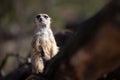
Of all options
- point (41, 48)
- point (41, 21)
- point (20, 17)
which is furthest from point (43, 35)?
point (20, 17)

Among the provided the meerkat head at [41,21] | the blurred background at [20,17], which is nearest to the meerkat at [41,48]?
the meerkat head at [41,21]

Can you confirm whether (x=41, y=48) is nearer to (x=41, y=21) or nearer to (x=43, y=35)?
(x=43, y=35)

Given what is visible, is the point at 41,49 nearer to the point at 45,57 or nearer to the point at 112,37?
the point at 45,57

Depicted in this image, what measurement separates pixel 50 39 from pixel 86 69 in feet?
4.57

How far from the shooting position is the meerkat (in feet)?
9.19

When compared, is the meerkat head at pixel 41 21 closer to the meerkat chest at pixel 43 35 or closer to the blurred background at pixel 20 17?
the meerkat chest at pixel 43 35

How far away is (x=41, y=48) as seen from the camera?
10.00ft

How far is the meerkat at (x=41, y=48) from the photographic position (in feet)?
9.19

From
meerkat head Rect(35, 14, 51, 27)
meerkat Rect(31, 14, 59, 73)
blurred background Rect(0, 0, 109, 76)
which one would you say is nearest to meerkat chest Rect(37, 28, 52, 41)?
meerkat Rect(31, 14, 59, 73)

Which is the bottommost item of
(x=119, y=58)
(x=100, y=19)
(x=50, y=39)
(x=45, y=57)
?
(x=119, y=58)

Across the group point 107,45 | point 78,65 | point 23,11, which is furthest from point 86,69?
point 23,11

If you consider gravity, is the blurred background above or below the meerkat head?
above

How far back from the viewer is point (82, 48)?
1.93m

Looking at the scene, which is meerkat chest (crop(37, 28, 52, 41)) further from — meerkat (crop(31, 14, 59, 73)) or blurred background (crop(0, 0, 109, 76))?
blurred background (crop(0, 0, 109, 76))
